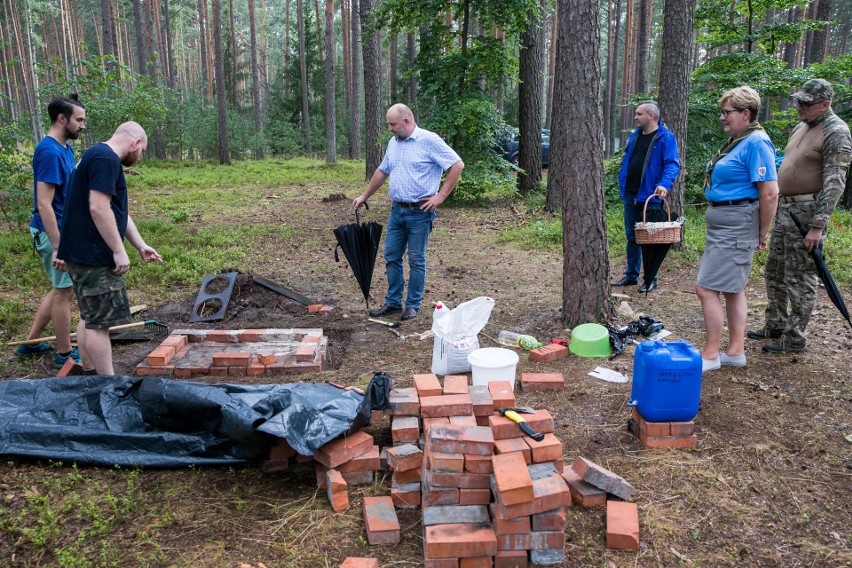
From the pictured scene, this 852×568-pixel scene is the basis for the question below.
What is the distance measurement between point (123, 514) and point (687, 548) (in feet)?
8.33

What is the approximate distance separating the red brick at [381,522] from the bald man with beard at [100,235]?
2.22 metres

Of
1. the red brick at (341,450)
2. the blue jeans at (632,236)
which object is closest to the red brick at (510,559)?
the red brick at (341,450)

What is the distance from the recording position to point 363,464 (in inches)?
116

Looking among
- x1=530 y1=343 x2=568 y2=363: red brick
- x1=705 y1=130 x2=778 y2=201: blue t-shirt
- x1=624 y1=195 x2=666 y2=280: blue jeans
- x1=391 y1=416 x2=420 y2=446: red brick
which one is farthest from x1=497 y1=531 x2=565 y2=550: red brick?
x1=624 y1=195 x2=666 y2=280: blue jeans

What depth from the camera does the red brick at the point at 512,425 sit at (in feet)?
8.95

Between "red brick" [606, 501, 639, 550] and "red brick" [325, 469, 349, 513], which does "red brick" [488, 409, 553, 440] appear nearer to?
"red brick" [606, 501, 639, 550]

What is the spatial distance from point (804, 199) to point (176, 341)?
198 inches

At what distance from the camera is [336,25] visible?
42125mm

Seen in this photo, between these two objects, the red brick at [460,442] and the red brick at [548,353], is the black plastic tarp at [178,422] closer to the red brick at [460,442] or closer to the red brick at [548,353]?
the red brick at [460,442]

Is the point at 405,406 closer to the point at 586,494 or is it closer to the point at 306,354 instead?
Answer: the point at 586,494

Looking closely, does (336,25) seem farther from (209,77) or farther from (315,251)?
(315,251)

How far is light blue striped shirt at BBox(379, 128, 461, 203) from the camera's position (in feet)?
17.7

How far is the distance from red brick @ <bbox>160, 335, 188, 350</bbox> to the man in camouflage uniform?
4.71 m

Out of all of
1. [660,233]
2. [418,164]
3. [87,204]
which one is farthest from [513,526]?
[418,164]
